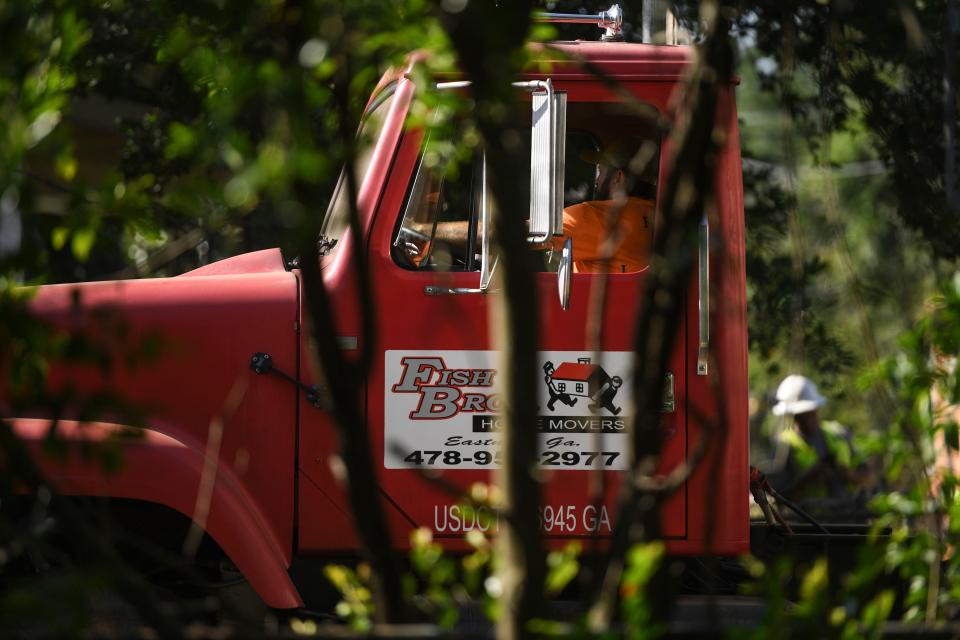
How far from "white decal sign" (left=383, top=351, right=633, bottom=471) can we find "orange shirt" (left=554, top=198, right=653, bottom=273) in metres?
0.37

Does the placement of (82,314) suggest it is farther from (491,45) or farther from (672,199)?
(672,199)

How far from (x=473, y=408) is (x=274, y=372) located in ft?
2.06

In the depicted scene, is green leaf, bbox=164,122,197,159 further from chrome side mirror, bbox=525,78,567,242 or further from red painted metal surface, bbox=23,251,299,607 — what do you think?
red painted metal surface, bbox=23,251,299,607

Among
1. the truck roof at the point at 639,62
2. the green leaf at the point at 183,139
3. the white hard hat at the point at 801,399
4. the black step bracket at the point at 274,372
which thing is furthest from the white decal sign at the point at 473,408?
the white hard hat at the point at 801,399

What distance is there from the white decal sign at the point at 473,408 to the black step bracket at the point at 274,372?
0.22 m

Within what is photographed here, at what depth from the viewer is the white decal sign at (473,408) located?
3523 mm

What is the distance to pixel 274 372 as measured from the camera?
357 centimetres

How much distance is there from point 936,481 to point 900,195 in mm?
4894

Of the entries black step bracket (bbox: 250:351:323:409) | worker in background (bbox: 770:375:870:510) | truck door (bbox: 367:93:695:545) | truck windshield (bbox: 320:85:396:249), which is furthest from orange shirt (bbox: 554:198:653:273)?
worker in background (bbox: 770:375:870:510)

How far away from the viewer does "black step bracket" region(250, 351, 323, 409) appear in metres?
3.54

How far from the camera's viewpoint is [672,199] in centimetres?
184

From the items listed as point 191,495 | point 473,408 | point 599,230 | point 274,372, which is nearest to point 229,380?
point 274,372

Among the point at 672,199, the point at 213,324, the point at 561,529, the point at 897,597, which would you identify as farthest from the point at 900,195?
the point at 672,199

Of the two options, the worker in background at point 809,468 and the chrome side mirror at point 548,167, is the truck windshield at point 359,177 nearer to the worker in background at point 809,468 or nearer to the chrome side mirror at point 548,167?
the chrome side mirror at point 548,167
